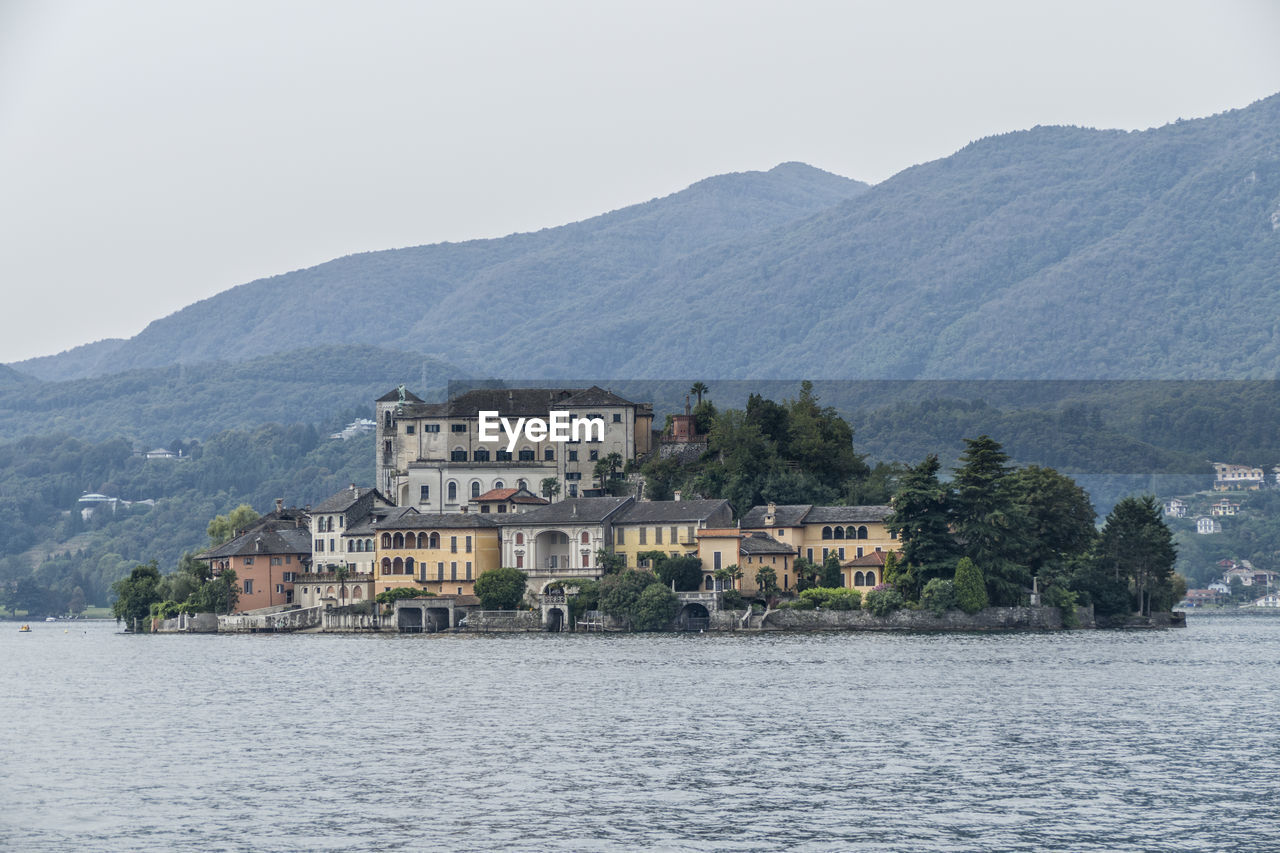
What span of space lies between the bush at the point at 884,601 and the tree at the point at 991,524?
506cm

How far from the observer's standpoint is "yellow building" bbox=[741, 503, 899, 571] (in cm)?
12319

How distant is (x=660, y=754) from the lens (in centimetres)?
5238

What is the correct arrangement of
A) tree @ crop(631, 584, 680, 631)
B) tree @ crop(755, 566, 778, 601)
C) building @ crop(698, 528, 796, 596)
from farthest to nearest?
1. building @ crop(698, 528, 796, 596)
2. tree @ crop(755, 566, 778, 601)
3. tree @ crop(631, 584, 680, 631)

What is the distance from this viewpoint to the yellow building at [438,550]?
129625 mm

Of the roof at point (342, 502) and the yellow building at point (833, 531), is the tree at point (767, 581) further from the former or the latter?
the roof at point (342, 502)

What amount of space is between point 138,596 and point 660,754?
10594 centimetres

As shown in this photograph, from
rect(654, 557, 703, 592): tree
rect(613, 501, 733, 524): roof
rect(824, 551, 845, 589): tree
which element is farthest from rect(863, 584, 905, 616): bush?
rect(613, 501, 733, 524): roof

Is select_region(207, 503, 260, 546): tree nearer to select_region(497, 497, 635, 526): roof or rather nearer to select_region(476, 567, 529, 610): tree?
select_region(497, 497, 635, 526): roof

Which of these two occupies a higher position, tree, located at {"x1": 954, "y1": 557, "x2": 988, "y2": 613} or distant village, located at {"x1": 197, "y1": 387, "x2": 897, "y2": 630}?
distant village, located at {"x1": 197, "y1": 387, "x2": 897, "y2": 630}

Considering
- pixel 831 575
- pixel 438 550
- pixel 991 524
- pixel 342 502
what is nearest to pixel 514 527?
pixel 438 550

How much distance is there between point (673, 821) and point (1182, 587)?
103310 mm

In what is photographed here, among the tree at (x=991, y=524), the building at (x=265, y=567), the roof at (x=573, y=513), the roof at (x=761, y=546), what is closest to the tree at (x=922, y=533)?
the tree at (x=991, y=524)

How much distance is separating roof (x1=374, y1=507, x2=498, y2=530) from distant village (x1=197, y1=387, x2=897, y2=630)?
6.0 inches

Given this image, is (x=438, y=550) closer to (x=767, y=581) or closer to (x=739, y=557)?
(x=739, y=557)
